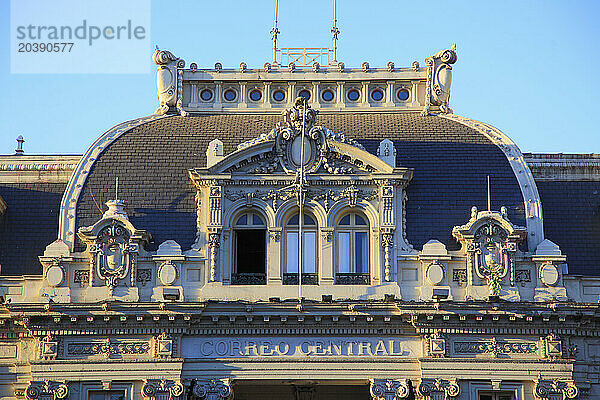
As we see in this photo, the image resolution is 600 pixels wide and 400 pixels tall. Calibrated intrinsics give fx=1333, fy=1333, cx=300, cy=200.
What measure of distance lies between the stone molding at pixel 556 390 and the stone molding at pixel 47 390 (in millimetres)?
18032

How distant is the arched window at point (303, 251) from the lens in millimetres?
52781

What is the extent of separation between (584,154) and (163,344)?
66.4 ft

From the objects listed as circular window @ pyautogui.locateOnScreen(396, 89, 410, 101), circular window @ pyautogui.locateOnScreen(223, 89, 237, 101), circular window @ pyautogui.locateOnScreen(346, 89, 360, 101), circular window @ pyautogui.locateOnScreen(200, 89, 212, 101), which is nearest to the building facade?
circular window @ pyautogui.locateOnScreen(346, 89, 360, 101)

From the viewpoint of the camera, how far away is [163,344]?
2018 inches

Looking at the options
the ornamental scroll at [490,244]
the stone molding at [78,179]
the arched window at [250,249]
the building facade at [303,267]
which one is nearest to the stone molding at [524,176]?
the building facade at [303,267]

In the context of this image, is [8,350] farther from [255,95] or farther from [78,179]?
[255,95]

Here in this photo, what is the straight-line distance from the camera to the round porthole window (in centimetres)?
5919

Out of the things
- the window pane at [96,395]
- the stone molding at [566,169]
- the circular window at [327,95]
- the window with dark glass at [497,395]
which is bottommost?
the window with dark glass at [497,395]

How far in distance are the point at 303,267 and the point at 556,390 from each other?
35.6 feet

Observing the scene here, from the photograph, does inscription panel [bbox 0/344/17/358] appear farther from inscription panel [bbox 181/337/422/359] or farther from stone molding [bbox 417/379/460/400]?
stone molding [bbox 417/379/460/400]

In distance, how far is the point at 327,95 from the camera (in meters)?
59.2

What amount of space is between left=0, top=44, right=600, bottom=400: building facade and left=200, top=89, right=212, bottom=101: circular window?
2.94m

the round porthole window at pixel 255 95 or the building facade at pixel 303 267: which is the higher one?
the round porthole window at pixel 255 95

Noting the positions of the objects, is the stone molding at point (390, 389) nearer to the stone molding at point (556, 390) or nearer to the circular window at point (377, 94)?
the stone molding at point (556, 390)
